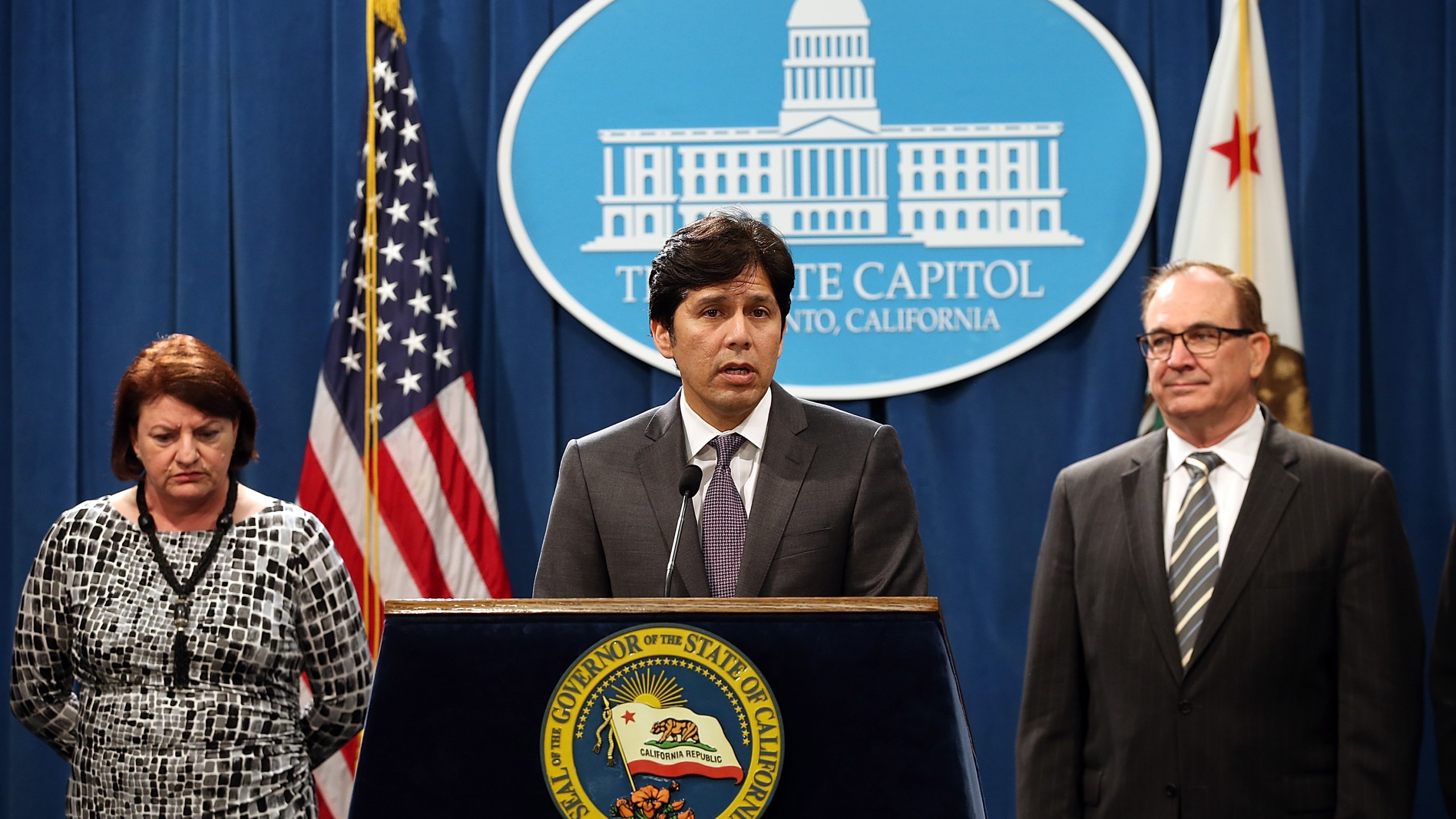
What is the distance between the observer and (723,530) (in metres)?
1.68

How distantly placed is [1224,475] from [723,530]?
1216 millimetres

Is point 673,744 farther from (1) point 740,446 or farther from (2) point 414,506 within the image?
(2) point 414,506

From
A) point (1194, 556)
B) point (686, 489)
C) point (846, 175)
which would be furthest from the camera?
point (846, 175)

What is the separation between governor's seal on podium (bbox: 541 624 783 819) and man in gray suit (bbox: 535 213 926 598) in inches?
16.4

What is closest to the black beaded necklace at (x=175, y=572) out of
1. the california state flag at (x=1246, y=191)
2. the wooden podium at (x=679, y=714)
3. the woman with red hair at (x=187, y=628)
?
the woman with red hair at (x=187, y=628)

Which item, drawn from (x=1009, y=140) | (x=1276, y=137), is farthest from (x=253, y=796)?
(x=1276, y=137)

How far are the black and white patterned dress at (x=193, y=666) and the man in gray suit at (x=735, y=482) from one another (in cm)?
88

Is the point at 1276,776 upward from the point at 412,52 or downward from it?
downward

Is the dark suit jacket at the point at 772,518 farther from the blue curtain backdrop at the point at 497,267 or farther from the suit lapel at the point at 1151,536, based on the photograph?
the blue curtain backdrop at the point at 497,267

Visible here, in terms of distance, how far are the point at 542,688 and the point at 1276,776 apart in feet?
5.08

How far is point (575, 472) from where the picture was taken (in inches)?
70.7

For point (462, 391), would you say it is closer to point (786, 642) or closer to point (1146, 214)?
point (1146, 214)

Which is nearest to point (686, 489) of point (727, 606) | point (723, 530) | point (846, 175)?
point (723, 530)

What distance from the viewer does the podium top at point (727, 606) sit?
121 cm
